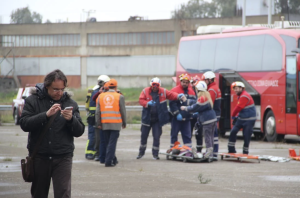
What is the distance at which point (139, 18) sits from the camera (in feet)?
243

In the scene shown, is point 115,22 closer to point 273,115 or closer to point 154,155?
point 273,115

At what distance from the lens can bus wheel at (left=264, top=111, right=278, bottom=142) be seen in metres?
20.5

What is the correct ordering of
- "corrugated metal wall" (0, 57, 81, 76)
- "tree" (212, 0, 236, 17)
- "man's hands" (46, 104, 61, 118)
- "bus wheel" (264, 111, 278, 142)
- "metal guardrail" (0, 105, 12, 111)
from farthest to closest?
"tree" (212, 0, 236, 17)
"corrugated metal wall" (0, 57, 81, 76)
"metal guardrail" (0, 105, 12, 111)
"bus wheel" (264, 111, 278, 142)
"man's hands" (46, 104, 61, 118)

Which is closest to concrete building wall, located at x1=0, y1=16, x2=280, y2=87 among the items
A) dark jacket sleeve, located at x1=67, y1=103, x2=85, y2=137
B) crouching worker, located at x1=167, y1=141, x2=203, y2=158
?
crouching worker, located at x1=167, y1=141, x2=203, y2=158

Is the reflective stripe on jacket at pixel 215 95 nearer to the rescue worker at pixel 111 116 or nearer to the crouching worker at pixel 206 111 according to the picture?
the crouching worker at pixel 206 111

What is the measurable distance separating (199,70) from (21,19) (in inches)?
3604

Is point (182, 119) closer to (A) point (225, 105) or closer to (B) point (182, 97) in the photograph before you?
(B) point (182, 97)

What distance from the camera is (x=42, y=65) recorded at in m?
72.9

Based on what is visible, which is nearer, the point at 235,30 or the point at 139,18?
the point at 235,30

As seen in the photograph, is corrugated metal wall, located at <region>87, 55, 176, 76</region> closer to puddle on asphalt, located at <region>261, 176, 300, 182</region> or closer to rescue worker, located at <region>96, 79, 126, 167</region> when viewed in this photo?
rescue worker, located at <region>96, 79, 126, 167</region>

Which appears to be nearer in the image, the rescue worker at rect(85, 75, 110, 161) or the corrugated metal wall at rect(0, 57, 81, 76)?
the rescue worker at rect(85, 75, 110, 161)

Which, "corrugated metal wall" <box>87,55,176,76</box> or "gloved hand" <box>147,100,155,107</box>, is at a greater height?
"corrugated metal wall" <box>87,55,176,76</box>

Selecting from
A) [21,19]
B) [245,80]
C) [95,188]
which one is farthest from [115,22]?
[95,188]

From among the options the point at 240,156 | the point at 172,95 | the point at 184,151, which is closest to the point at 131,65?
the point at 172,95
